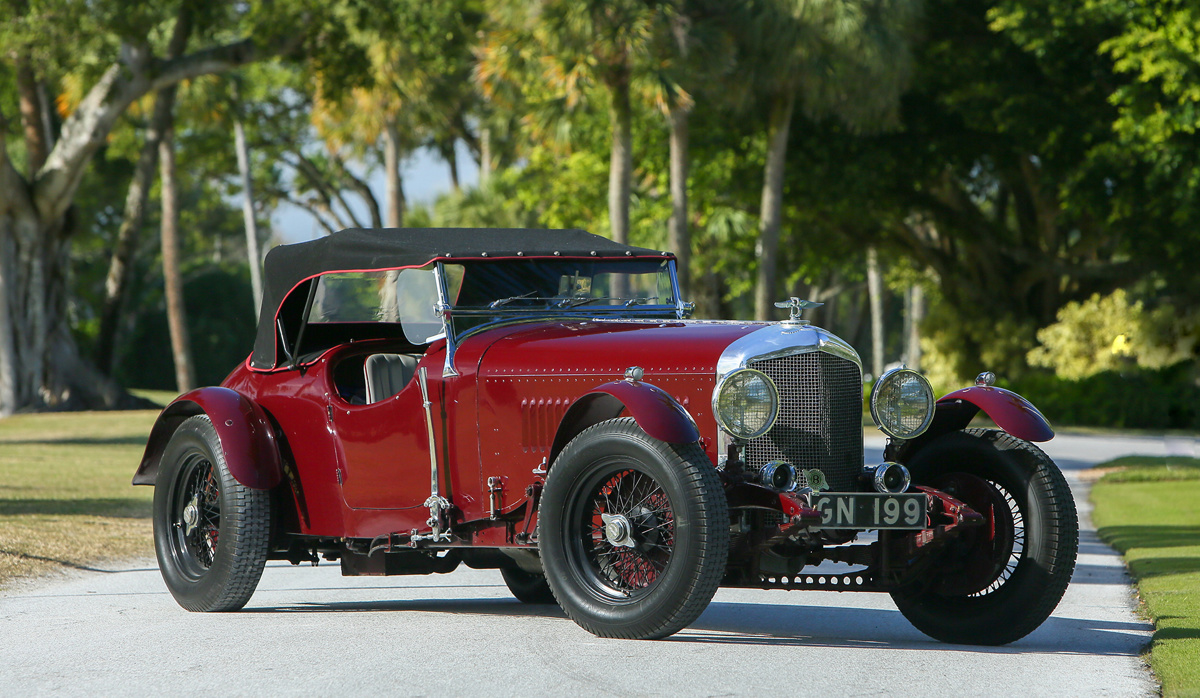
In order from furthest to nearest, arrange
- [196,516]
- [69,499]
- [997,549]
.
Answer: [69,499]
[196,516]
[997,549]

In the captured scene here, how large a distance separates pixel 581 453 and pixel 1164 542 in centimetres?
673

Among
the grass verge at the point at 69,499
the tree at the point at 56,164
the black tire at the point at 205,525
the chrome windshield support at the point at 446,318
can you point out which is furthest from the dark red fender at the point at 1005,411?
the tree at the point at 56,164

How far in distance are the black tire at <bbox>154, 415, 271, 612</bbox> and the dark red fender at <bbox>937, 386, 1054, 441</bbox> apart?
355 centimetres

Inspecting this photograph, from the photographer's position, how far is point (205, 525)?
7461mm

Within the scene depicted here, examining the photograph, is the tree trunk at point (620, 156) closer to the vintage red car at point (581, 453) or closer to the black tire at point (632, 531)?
the vintage red car at point (581, 453)

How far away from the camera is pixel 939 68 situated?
93.7ft

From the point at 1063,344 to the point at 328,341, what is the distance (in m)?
25.7

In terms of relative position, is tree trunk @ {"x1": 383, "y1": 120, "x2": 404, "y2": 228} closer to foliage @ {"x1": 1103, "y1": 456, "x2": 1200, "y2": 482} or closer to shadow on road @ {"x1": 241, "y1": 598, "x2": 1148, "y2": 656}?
foliage @ {"x1": 1103, "y1": 456, "x2": 1200, "y2": 482}

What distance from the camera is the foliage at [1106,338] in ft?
99.7

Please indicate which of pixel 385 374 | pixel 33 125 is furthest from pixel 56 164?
pixel 385 374

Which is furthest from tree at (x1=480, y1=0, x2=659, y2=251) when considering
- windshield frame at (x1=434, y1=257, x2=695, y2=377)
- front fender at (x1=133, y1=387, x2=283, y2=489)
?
front fender at (x1=133, y1=387, x2=283, y2=489)

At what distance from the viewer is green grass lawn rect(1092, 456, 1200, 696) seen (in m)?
5.80

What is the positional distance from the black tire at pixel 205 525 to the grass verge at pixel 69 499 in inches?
54.8

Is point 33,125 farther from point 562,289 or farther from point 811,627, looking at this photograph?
point 811,627
